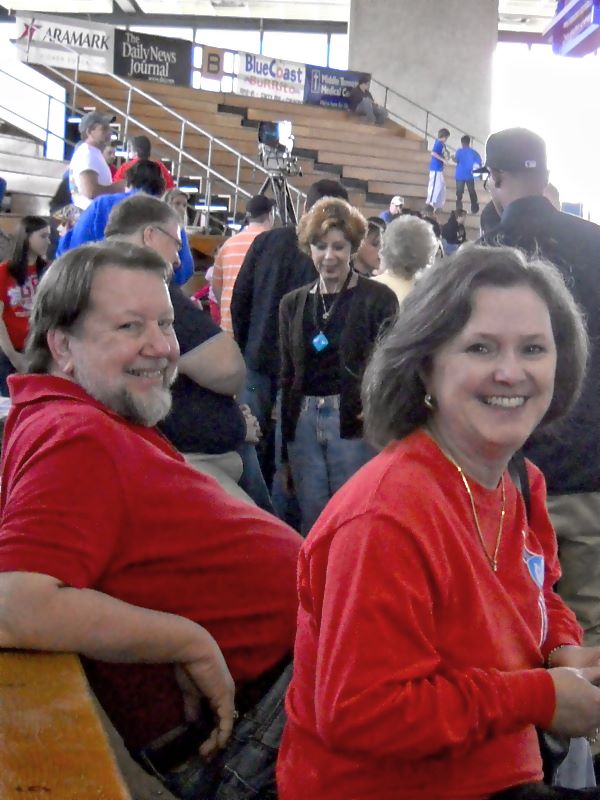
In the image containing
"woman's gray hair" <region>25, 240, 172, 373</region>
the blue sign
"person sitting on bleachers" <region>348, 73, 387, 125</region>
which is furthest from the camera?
"person sitting on bleachers" <region>348, 73, 387, 125</region>

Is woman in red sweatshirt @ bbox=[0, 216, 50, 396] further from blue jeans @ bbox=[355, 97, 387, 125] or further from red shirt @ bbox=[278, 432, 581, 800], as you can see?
blue jeans @ bbox=[355, 97, 387, 125]

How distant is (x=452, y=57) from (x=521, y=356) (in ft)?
57.7

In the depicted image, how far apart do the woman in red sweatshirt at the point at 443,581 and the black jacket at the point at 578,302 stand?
0.92 meters

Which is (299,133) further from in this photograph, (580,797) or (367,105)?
(580,797)

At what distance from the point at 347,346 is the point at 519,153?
36.8 inches

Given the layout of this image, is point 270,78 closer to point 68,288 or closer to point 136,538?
point 68,288

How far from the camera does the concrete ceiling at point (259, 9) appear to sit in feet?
63.0

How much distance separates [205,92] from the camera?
15.7 metres

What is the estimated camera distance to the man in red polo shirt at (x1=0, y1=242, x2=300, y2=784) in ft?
4.07

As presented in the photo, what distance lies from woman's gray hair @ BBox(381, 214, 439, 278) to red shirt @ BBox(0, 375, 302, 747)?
230cm

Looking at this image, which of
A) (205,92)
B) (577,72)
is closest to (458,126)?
(577,72)

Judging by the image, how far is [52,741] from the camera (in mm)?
957

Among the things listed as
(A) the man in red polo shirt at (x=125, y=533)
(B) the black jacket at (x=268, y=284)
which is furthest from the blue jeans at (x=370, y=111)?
(A) the man in red polo shirt at (x=125, y=533)

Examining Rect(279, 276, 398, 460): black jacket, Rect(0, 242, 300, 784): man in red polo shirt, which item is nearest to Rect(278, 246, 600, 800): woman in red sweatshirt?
Rect(0, 242, 300, 784): man in red polo shirt
